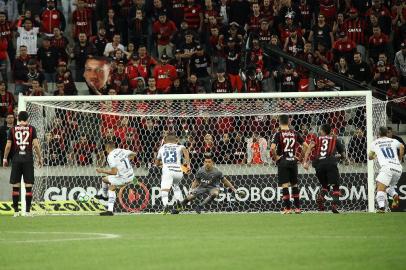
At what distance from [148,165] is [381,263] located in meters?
12.7

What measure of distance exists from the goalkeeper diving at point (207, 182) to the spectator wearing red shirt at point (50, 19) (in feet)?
25.6

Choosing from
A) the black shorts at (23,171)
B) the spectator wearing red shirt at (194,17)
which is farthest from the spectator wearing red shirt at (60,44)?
the black shorts at (23,171)

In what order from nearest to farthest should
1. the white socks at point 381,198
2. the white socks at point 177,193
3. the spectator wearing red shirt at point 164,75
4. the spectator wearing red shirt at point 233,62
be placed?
1. the white socks at point 381,198
2. the white socks at point 177,193
3. the spectator wearing red shirt at point 164,75
4. the spectator wearing red shirt at point 233,62

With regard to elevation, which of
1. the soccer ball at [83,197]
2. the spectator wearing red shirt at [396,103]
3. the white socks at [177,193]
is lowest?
the soccer ball at [83,197]

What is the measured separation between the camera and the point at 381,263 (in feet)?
38.3

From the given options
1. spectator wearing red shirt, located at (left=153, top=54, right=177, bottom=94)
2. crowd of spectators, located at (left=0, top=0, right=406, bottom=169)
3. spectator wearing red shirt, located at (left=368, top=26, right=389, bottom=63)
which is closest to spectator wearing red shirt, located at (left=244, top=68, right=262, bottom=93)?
crowd of spectators, located at (left=0, top=0, right=406, bottom=169)

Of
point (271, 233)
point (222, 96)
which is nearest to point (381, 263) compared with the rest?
point (271, 233)

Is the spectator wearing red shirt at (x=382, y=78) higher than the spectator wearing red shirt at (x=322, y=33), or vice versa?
the spectator wearing red shirt at (x=322, y=33)

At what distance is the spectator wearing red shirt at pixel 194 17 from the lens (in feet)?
92.4

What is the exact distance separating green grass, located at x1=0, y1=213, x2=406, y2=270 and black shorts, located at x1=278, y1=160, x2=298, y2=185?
129 cm

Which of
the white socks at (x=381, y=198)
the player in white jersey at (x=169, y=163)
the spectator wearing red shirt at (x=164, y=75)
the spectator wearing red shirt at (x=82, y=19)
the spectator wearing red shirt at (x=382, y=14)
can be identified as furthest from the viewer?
the spectator wearing red shirt at (x=82, y=19)

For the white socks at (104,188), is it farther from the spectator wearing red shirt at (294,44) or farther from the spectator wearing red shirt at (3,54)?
the spectator wearing red shirt at (294,44)

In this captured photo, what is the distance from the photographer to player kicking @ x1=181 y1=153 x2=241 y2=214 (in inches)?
876

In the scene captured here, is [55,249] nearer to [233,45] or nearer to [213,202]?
[213,202]
